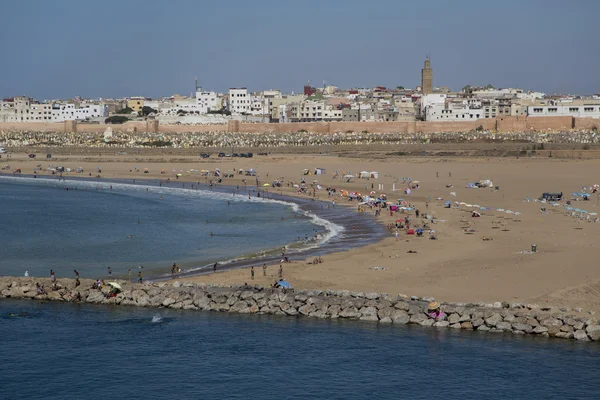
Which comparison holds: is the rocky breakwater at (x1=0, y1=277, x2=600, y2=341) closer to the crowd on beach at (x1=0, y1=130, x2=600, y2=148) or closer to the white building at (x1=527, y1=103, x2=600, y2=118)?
the crowd on beach at (x1=0, y1=130, x2=600, y2=148)

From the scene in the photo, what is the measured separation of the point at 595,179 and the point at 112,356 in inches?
1409

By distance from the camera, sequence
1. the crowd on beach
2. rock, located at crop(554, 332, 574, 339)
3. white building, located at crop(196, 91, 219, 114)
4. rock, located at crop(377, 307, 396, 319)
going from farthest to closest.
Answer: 1. white building, located at crop(196, 91, 219, 114)
2. the crowd on beach
3. rock, located at crop(377, 307, 396, 319)
4. rock, located at crop(554, 332, 574, 339)

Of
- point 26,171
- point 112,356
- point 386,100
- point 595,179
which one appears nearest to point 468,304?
point 112,356

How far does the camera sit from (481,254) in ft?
83.9

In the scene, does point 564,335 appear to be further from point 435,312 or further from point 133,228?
point 133,228

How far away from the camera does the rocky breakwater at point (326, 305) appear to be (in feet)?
59.5

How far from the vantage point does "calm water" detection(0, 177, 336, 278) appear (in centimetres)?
2741

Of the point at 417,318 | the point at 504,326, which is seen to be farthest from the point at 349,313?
the point at 504,326

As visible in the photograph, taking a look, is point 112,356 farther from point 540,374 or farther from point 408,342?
point 540,374

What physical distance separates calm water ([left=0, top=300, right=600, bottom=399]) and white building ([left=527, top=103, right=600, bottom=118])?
72.1m

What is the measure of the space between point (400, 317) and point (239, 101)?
98.2m

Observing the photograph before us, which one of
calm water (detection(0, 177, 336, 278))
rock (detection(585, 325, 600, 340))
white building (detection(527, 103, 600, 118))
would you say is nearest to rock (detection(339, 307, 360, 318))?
rock (detection(585, 325, 600, 340))

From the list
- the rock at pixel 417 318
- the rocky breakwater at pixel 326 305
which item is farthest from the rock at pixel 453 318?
the rock at pixel 417 318

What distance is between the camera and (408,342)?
1791cm
